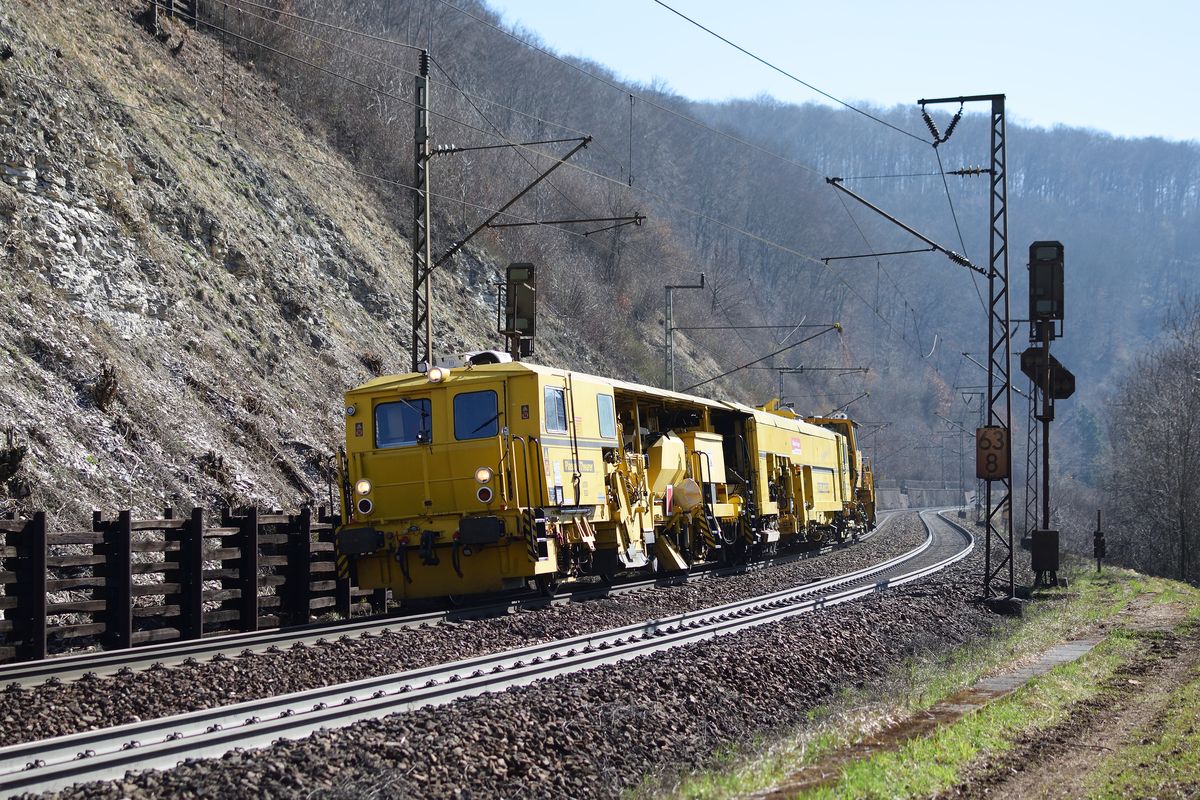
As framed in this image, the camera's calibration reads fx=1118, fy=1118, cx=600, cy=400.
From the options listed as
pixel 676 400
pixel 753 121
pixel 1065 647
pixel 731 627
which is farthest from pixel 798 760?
pixel 753 121

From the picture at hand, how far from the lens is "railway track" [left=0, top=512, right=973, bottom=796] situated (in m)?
6.42

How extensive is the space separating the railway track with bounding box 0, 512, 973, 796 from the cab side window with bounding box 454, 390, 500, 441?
11.4ft

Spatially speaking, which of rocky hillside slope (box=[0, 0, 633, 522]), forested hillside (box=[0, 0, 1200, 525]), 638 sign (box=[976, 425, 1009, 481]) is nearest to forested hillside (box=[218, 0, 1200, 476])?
forested hillside (box=[0, 0, 1200, 525])

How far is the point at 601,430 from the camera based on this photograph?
17344 millimetres

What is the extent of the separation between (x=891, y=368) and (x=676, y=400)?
323 ft

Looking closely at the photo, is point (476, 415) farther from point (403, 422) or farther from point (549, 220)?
point (549, 220)

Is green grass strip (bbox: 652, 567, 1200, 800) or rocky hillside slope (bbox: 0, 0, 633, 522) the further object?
rocky hillside slope (bbox: 0, 0, 633, 522)

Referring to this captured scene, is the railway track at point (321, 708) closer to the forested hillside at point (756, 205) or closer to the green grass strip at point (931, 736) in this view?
the green grass strip at point (931, 736)

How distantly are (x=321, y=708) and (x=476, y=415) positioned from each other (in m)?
7.50

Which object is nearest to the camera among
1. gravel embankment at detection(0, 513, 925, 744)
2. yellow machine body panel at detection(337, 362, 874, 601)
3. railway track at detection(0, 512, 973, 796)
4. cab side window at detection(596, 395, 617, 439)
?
railway track at detection(0, 512, 973, 796)

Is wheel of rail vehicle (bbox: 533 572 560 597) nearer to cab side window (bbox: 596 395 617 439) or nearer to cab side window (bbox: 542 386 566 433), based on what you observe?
cab side window (bbox: 542 386 566 433)

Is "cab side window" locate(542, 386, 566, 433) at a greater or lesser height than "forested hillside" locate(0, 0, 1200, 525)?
lesser

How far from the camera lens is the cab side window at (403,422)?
15609 millimetres

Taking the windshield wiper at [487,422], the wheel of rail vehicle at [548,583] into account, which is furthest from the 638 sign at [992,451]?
the windshield wiper at [487,422]
